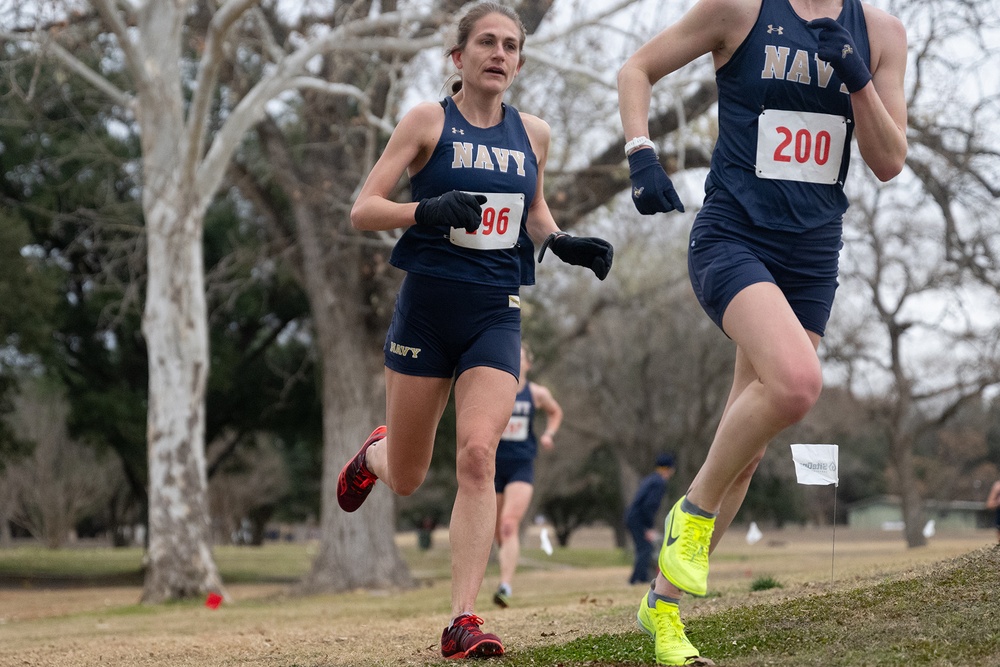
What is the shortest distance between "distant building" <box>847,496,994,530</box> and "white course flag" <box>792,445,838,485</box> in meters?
38.5

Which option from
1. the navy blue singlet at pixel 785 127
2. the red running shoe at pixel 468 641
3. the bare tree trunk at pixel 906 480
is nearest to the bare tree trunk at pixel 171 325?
the red running shoe at pixel 468 641

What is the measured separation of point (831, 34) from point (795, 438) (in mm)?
31896

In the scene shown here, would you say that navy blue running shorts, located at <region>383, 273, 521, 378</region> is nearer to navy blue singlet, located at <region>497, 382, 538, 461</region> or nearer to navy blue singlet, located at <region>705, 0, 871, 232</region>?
navy blue singlet, located at <region>705, 0, 871, 232</region>

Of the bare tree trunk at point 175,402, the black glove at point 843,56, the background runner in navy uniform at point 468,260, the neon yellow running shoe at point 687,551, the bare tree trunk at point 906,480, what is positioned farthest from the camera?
the bare tree trunk at point 906,480

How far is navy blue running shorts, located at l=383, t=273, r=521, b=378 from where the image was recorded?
445 cm

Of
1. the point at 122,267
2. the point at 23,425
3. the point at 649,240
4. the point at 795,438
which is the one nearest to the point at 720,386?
the point at 795,438

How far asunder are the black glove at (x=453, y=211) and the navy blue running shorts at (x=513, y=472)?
6.01 metres

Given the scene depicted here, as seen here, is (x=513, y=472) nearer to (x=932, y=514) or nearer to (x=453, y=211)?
(x=453, y=211)

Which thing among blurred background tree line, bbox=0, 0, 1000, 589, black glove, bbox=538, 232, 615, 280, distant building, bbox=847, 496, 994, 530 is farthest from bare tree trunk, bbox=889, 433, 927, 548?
black glove, bbox=538, 232, 615, 280

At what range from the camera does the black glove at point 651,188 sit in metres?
3.77

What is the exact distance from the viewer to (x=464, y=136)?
4.53m

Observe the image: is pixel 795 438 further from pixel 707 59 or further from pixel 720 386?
pixel 707 59

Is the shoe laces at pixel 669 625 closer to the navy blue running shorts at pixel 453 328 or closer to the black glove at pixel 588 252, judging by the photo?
the navy blue running shorts at pixel 453 328

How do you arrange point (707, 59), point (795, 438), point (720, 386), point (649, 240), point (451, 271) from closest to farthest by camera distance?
point (451, 271), point (707, 59), point (649, 240), point (795, 438), point (720, 386)
